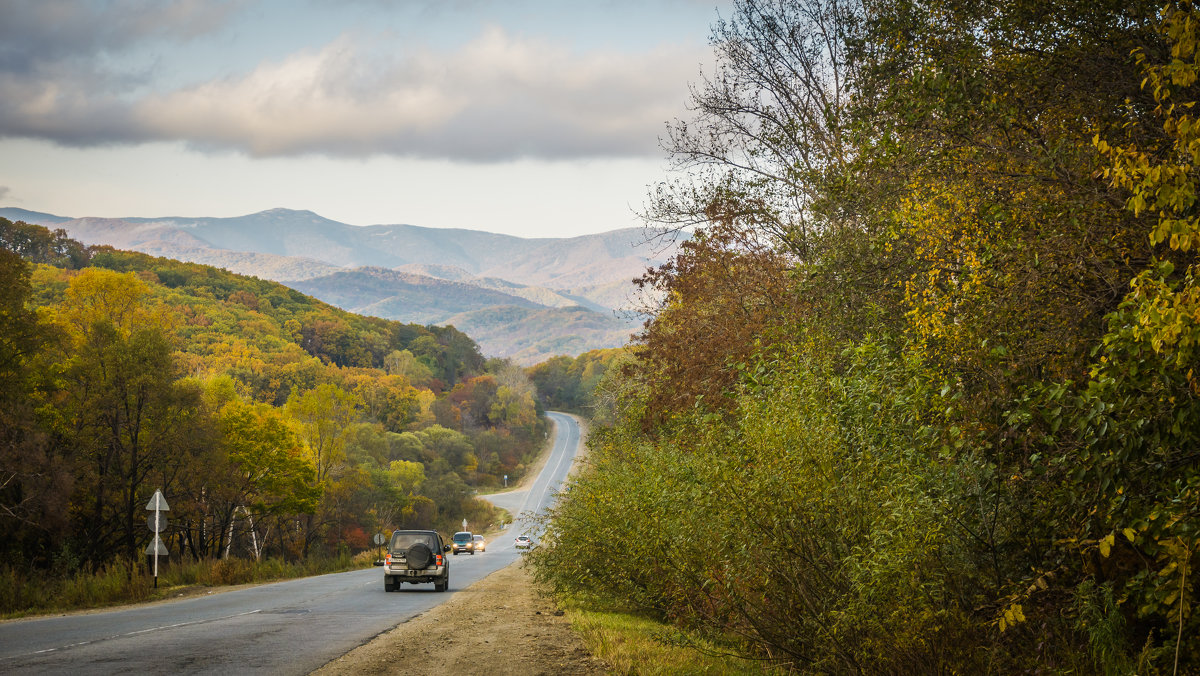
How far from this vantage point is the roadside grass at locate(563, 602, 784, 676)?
9.06 metres

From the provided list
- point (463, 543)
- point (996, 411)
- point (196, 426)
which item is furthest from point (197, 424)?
point (996, 411)

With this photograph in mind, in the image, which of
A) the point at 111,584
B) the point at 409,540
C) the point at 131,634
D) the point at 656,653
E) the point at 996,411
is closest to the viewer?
the point at 996,411

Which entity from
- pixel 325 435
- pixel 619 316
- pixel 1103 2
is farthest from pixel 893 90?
pixel 325 435

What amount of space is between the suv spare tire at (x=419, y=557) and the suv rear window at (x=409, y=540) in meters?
0.79

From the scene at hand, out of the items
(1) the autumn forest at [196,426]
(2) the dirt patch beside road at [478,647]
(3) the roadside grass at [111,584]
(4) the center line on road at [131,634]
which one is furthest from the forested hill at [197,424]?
(2) the dirt patch beside road at [478,647]

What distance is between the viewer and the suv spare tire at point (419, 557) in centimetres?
2681

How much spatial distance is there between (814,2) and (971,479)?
575 inches

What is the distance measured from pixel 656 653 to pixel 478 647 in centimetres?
340

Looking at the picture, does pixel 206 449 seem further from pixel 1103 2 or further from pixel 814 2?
pixel 1103 2

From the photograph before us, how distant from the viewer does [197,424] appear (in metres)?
41.2

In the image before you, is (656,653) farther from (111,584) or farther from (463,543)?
(463,543)

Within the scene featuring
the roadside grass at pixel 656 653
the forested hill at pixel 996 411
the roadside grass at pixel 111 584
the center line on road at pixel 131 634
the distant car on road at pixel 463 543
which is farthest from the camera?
the distant car on road at pixel 463 543

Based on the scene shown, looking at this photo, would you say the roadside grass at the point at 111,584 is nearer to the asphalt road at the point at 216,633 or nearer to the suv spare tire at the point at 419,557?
the asphalt road at the point at 216,633

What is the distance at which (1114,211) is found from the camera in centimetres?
795
